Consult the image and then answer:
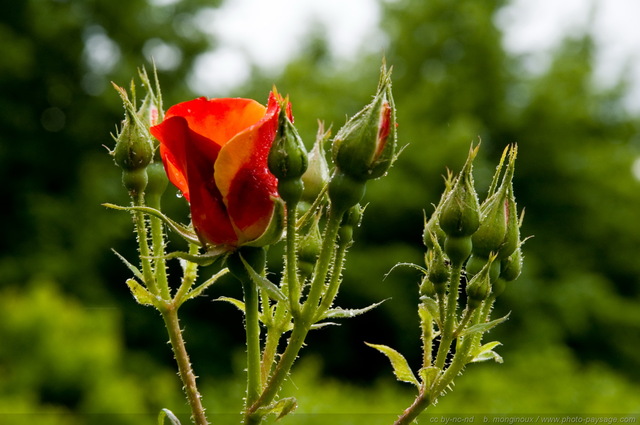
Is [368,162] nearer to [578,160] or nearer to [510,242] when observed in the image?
[510,242]

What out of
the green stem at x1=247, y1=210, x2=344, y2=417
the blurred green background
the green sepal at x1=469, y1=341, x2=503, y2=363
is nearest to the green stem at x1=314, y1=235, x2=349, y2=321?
the green stem at x1=247, y1=210, x2=344, y2=417

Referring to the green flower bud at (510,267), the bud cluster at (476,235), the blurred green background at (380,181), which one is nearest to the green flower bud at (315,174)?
the bud cluster at (476,235)

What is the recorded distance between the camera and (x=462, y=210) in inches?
35.8

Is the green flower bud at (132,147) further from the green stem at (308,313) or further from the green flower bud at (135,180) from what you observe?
the green stem at (308,313)

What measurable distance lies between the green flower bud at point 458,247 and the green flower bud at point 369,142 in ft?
0.43

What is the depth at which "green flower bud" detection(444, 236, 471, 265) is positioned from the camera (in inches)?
36.2

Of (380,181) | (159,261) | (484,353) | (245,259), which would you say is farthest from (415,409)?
(380,181)

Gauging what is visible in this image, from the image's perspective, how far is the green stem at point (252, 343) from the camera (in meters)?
0.88

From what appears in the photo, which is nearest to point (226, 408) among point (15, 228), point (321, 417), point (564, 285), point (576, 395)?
point (321, 417)

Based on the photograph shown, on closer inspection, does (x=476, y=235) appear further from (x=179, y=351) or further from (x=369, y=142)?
(x=179, y=351)

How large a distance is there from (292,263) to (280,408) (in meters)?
0.16

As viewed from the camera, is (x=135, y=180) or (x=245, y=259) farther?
(x=135, y=180)

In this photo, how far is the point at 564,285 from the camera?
10.7 m

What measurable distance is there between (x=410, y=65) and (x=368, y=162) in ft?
39.8
